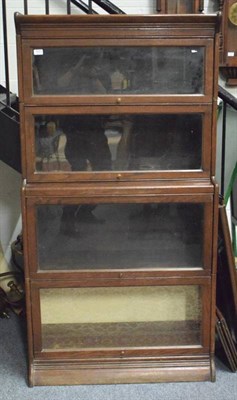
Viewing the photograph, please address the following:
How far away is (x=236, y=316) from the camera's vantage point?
90.8 inches

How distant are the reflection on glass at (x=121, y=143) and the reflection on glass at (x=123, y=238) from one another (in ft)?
0.59

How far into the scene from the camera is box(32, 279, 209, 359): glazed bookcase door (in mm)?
2193

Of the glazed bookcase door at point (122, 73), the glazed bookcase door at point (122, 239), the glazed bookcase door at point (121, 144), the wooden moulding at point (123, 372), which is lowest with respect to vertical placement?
the wooden moulding at point (123, 372)

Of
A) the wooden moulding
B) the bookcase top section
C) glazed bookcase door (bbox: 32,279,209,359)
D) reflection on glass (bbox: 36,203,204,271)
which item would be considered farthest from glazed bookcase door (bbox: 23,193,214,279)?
the bookcase top section

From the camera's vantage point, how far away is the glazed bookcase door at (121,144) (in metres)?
2.01

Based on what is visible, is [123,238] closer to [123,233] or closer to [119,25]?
[123,233]

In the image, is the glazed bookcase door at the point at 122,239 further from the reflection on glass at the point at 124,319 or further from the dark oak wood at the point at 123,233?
the reflection on glass at the point at 124,319

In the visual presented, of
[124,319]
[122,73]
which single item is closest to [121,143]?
[122,73]

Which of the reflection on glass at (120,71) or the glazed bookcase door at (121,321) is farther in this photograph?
the glazed bookcase door at (121,321)

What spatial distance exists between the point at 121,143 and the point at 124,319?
0.76 m

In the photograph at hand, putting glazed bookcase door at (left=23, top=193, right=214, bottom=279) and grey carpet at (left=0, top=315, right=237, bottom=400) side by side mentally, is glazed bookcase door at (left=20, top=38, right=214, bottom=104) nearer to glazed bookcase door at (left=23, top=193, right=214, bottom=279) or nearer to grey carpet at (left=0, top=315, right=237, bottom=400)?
glazed bookcase door at (left=23, top=193, right=214, bottom=279)

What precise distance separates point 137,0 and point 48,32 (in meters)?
1.20

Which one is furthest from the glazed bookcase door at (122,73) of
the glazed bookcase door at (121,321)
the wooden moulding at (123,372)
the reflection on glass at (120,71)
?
the wooden moulding at (123,372)

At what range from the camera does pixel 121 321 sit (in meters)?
2.23
